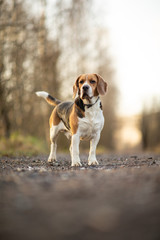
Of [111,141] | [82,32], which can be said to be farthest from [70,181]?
[111,141]

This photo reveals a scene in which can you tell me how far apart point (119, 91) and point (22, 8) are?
22.1 m

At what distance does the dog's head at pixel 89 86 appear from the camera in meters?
6.04

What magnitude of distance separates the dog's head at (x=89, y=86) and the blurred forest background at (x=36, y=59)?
6011 mm

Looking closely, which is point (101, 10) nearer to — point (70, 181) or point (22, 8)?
point (22, 8)

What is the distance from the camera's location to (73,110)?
6438mm

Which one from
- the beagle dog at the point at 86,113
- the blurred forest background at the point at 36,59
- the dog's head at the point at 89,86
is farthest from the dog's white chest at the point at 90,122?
the blurred forest background at the point at 36,59

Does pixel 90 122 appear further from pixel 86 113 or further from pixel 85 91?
pixel 85 91

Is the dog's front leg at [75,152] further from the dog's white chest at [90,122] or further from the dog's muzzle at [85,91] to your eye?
the dog's muzzle at [85,91]

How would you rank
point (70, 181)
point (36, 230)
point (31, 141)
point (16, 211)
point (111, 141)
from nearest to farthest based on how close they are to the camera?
point (36, 230)
point (16, 211)
point (70, 181)
point (31, 141)
point (111, 141)

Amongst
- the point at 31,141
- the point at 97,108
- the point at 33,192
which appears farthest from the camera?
the point at 31,141

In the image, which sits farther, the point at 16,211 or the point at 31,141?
the point at 31,141

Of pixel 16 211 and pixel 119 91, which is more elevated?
pixel 119 91

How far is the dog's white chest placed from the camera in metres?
6.15

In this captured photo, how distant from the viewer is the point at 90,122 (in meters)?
6.16
